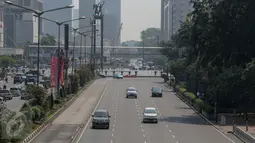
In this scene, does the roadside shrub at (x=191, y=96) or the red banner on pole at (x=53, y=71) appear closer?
the red banner on pole at (x=53, y=71)

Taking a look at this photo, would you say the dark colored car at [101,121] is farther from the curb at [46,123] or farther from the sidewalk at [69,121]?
the curb at [46,123]

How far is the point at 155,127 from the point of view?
52531 millimetres

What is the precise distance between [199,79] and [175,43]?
200ft

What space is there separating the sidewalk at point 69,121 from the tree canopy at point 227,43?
12.9m

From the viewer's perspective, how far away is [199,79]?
8375 cm

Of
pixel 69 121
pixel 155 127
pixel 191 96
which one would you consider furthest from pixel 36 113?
pixel 191 96

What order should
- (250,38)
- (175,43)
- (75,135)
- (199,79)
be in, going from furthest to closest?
(175,43) < (199,79) < (250,38) < (75,135)

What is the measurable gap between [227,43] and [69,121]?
2001 centimetres

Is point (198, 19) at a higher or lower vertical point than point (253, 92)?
higher

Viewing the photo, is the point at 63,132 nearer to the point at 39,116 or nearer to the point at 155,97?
the point at 39,116

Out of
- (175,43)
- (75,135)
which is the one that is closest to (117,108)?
(75,135)

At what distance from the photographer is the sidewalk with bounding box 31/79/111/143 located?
141ft

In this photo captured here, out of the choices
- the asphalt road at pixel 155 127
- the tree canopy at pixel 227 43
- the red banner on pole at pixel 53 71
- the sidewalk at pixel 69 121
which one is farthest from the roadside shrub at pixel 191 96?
the red banner on pole at pixel 53 71

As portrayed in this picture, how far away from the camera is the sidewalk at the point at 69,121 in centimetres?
4288
